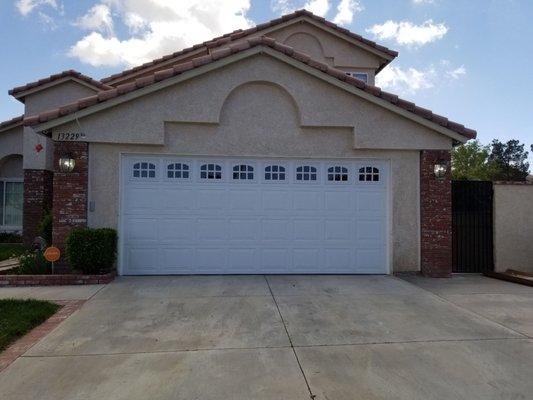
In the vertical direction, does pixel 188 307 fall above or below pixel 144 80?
below

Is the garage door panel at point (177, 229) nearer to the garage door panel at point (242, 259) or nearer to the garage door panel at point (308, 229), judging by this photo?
the garage door panel at point (242, 259)

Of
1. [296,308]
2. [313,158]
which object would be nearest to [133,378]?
[296,308]

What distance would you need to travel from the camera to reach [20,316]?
579 cm

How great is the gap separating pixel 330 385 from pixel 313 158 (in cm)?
613

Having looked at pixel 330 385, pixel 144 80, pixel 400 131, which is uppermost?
pixel 144 80

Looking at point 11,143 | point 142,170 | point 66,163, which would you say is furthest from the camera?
point 11,143

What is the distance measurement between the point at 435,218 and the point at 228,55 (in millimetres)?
6190

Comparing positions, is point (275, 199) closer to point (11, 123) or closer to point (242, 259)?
point (242, 259)

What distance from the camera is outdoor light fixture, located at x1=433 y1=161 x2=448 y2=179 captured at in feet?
30.4

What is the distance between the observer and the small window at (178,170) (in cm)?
909

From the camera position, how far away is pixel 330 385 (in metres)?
3.91

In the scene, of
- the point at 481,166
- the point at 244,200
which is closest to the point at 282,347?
the point at 244,200

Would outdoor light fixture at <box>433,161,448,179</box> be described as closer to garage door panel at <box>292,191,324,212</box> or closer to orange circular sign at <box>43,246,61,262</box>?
garage door panel at <box>292,191,324,212</box>

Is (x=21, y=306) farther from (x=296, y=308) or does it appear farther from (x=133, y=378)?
(x=296, y=308)
